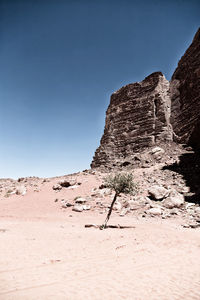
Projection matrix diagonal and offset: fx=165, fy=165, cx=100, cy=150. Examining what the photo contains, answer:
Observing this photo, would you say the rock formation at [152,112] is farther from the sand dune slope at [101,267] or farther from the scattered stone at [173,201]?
the sand dune slope at [101,267]

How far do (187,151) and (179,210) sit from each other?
16145 millimetres

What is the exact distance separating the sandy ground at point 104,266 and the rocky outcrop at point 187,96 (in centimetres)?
2078

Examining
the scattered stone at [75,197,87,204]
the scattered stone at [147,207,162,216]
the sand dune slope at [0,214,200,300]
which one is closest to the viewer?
the sand dune slope at [0,214,200,300]

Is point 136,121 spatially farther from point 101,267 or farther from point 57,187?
point 101,267

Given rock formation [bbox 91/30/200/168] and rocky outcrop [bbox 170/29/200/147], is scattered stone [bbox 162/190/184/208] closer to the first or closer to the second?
rocky outcrop [bbox 170/29/200/147]

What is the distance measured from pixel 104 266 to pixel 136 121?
→ 3525 centimetres

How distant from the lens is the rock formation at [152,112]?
1165 inches

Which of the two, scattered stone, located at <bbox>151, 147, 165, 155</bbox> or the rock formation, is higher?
the rock formation

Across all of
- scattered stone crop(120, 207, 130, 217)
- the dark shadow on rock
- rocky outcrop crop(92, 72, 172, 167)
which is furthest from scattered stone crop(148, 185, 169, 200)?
rocky outcrop crop(92, 72, 172, 167)

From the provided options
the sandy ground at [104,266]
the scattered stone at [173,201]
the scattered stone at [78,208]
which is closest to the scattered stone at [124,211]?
the scattered stone at [173,201]

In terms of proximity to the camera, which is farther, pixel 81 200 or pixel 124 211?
pixel 81 200

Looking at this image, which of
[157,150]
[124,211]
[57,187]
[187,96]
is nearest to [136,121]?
[157,150]

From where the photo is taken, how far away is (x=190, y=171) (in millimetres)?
20969

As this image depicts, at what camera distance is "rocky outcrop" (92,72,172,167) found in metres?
34.4
